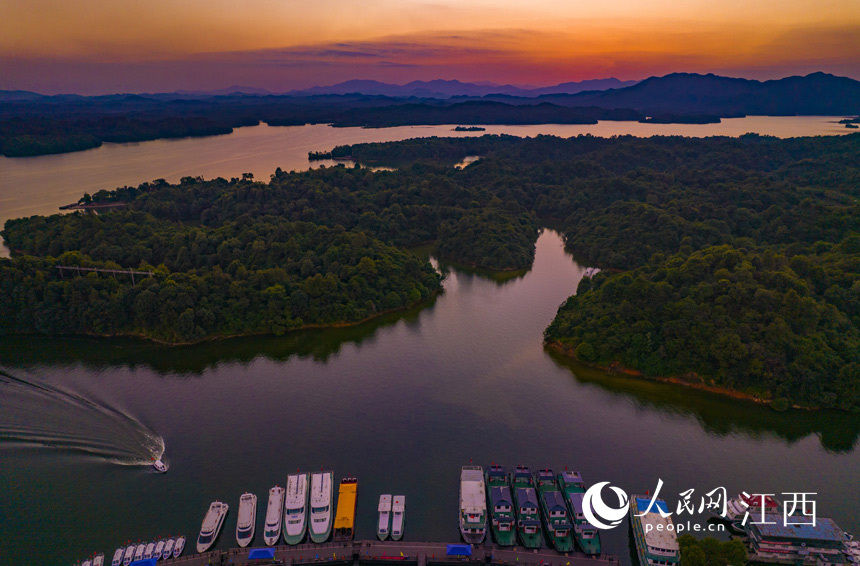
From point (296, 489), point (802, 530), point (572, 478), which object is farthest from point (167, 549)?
point (802, 530)

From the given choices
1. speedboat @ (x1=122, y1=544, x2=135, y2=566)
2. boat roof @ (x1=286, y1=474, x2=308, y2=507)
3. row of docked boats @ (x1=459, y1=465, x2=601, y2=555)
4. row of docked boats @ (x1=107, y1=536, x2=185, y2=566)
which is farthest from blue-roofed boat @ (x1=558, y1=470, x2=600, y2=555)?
speedboat @ (x1=122, y1=544, x2=135, y2=566)

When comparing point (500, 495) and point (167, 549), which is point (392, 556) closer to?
point (500, 495)

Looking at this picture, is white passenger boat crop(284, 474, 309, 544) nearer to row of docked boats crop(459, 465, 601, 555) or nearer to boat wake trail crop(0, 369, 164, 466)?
row of docked boats crop(459, 465, 601, 555)

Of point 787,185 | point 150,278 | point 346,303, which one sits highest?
point 787,185

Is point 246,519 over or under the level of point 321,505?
under

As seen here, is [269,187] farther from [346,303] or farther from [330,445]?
[330,445]

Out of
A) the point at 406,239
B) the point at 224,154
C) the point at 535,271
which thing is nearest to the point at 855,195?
the point at 535,271

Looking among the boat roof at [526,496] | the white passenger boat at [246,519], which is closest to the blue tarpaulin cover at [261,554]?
the white passenger boat at [246,519]
